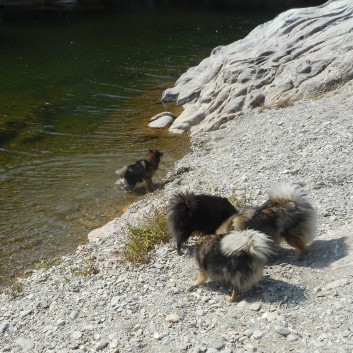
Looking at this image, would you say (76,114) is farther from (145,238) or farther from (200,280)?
(200,280)

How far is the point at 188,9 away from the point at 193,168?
4401cm

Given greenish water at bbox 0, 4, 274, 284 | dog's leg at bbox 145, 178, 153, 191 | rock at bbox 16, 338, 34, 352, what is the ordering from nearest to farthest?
1. rock at bbox 16, 338, 34, 352
2. greenish water at bbox 0, 4, 274, 284
3. dog's leg at bbox 145, 178, 153, 191

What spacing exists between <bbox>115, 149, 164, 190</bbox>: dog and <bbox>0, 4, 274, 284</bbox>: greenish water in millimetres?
375

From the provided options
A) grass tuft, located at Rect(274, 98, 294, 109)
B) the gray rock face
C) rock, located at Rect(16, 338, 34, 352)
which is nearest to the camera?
rock, located at Rect(16, 338, 34, 352)

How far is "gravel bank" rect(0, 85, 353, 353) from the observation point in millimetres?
6617

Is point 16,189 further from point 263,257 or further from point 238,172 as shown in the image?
point 263,257

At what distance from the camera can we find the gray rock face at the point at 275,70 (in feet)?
58.0

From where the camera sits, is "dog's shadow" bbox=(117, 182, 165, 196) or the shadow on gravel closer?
the shadow on gravel

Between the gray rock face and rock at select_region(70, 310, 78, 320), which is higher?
the gray rock face

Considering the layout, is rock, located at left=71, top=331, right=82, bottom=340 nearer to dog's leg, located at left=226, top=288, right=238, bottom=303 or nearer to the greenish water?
dog's leg, located at left=226, top=288, right=238, bottom=303

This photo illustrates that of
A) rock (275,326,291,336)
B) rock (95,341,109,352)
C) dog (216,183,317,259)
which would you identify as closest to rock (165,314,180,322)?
rock (95,341,109,352)

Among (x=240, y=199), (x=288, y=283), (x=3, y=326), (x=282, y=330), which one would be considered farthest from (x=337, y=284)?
(x=3, y=326)

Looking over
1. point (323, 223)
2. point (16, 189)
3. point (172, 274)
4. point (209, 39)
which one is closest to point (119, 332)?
point (172, 274)

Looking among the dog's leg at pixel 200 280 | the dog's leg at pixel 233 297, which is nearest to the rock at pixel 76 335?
the dog's leg at pixel 200 280
